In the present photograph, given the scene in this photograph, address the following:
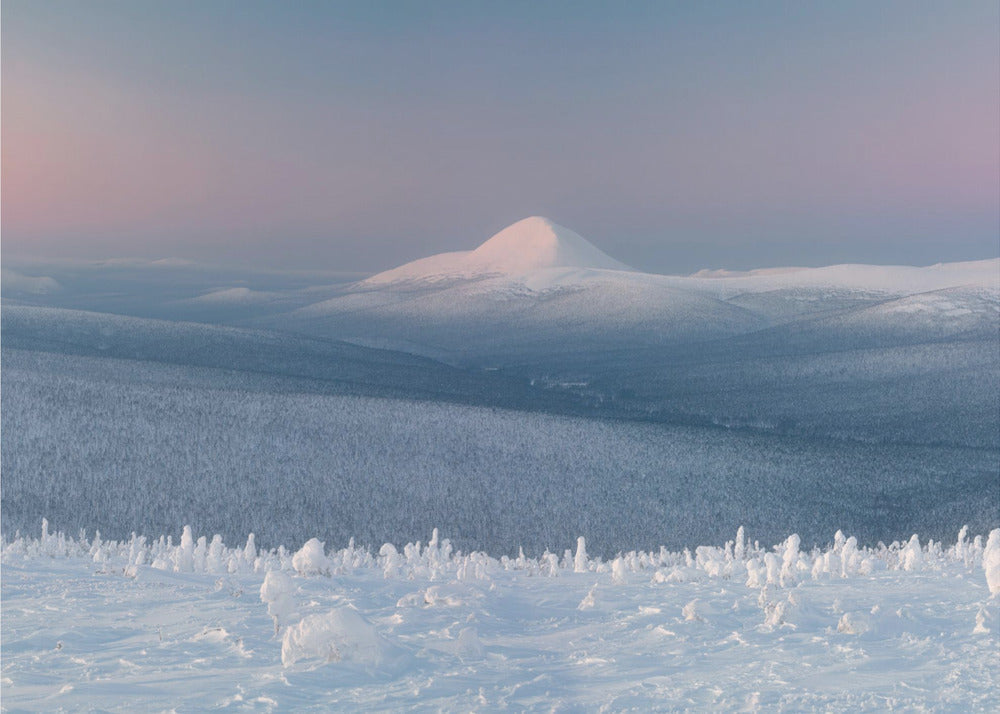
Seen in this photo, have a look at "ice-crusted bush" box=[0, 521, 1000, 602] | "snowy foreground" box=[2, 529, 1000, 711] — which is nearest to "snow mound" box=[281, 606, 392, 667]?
"snowy foreground" box=[2, 529, 1000, 711]

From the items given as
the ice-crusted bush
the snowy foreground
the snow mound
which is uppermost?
the snow mound

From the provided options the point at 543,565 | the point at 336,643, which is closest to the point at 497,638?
the point at 336,643

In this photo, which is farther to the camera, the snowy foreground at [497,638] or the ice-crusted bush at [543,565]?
the ice-crusted bush at [543,565]

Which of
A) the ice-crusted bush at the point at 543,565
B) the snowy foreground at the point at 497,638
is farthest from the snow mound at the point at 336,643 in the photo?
the ice-crusted bush at the point at 543,565

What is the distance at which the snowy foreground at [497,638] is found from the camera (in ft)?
23.1

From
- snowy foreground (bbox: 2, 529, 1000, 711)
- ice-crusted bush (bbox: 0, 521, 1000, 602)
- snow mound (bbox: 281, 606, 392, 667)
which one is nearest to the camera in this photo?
snowy foreground (bbox: 2, 529, 1000, 711)

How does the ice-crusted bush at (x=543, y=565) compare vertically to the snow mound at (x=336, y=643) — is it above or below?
below

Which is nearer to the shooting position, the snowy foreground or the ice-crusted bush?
the snowy foreground

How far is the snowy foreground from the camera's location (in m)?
7.05

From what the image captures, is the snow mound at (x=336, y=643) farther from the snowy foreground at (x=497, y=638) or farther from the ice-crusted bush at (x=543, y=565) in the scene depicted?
the ice-crusted bush at (x=543, y=565)

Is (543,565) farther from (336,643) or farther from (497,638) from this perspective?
(336,643)

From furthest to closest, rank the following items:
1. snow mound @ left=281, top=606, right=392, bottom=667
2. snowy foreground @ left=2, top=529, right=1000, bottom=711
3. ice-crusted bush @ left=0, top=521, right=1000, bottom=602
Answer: ice-crusted bush @ left=0, top=521, right=1000, bottom=602 → snow mound @ left=281, top=606, right=392, bottom=667 → snowy foreground @ left=2, top=529, right=1000, bottom=711

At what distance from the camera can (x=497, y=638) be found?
9.27 metres

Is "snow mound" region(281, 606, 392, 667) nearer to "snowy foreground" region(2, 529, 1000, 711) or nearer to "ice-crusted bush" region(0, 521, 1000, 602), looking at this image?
"snowy foreground" region(2, 529, 1000, 711)
